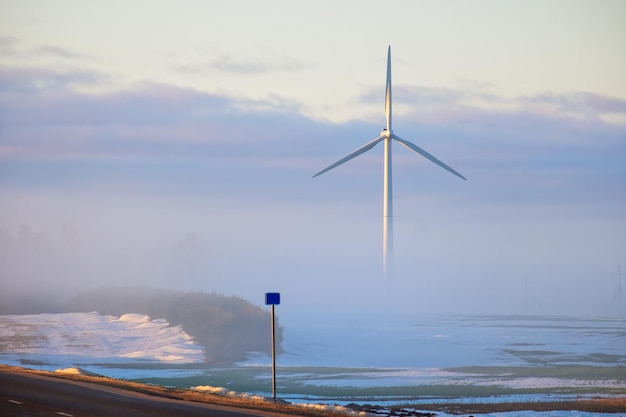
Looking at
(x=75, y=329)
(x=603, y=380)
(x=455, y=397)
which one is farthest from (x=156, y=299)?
(x=455, y=397)

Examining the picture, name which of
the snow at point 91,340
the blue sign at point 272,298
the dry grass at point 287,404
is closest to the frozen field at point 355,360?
the snow at point 91,340

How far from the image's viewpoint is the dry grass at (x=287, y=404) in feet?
149

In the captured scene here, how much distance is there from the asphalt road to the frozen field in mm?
24330

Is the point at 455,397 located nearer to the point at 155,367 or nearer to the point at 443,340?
the point at 155,367

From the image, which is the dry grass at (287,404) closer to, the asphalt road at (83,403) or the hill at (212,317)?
the asphalt road at (83,403)

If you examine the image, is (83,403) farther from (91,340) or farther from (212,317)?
(212,317)

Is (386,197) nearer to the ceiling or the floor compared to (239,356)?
nearer to the ceiling

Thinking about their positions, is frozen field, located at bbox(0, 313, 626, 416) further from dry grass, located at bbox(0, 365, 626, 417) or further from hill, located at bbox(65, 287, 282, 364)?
dry grass, located at bbox(0, 365, 626, 417)

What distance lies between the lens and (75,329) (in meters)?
150

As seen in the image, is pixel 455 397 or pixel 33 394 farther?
pixel 455 397

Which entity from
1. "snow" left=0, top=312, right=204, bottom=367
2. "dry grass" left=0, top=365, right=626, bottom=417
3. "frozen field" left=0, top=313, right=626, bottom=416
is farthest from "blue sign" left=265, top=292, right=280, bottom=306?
"snow" left=0, top=312, right=204, bottom=367

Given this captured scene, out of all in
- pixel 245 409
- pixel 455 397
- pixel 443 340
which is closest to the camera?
pixel 245 409

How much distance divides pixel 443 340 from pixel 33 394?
445 feet

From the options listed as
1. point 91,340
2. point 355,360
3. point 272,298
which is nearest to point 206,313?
point 91,340
